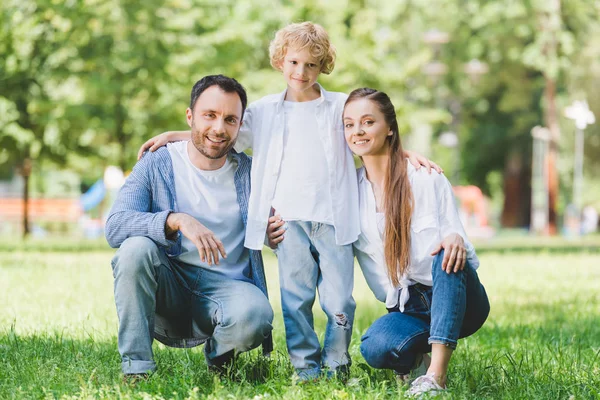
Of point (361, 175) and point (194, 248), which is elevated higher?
point (361, 175)

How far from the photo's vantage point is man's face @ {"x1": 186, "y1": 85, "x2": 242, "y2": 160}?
4.57m

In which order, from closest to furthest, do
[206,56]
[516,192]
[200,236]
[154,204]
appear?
[200,236] < [154,204] < [206,56] < [516,192]

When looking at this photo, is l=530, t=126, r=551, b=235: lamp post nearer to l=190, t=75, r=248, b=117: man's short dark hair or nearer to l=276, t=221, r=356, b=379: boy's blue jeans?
l=276, t=221, r=356, b=379: boy's blue jeans

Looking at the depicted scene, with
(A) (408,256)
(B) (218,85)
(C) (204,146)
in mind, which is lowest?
(A) (408,256)

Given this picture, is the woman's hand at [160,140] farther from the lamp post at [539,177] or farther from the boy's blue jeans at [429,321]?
the lamp post at [539,177]

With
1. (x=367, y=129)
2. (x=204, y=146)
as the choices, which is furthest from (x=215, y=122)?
(x=367, y=129)

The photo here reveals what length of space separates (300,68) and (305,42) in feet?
0.46

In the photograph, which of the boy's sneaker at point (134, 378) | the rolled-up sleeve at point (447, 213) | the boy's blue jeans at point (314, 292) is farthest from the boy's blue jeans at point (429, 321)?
the boy's sneaker at point (134, 378)

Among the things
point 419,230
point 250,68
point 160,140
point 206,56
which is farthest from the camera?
point 250,68

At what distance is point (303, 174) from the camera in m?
4.80

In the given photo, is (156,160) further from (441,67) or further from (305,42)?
(441,67)

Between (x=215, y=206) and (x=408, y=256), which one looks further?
(x=215, y=206)

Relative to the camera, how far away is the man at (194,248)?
424 cm

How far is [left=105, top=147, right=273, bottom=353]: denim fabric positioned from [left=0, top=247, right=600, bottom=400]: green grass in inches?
18.7
